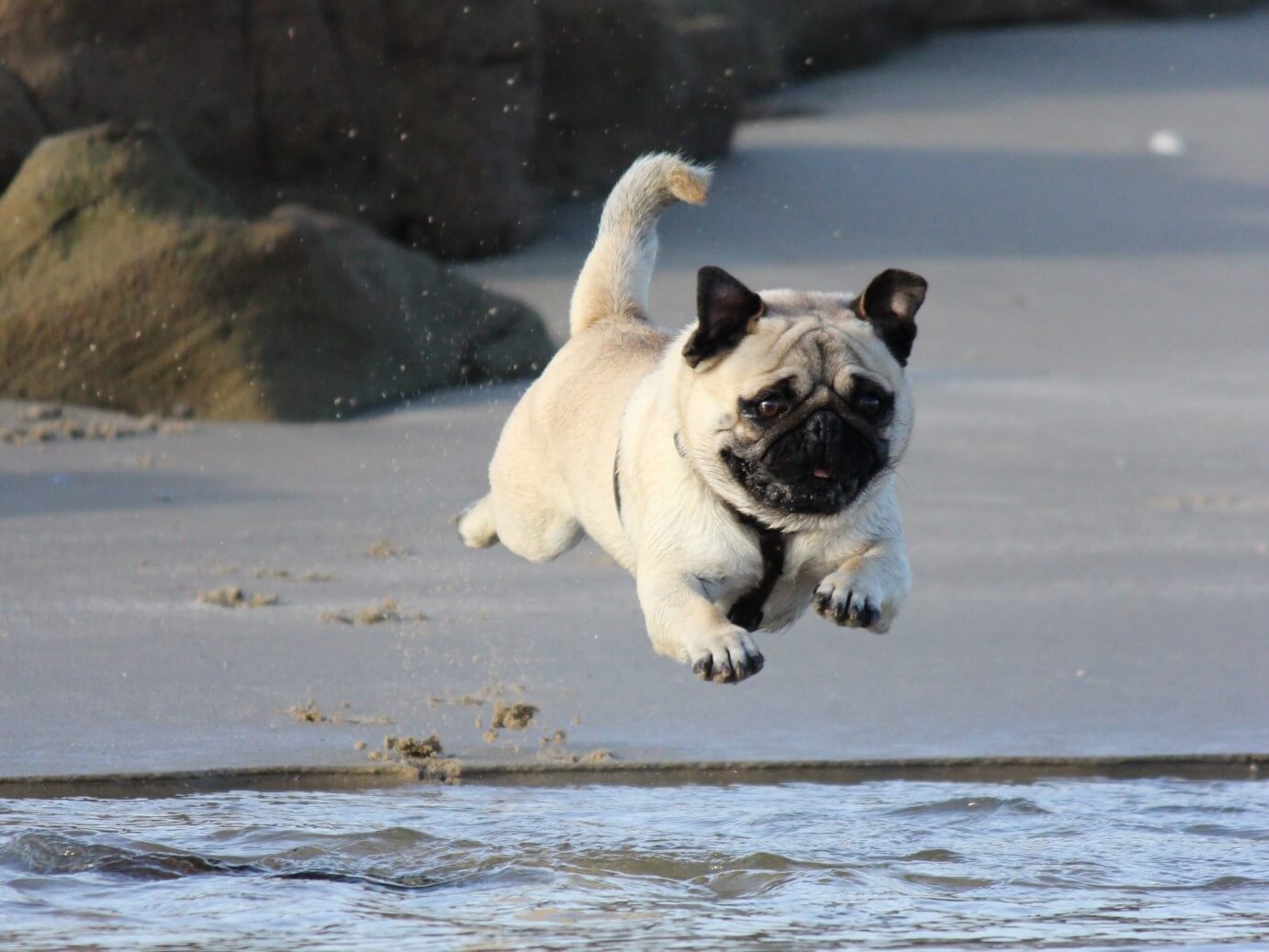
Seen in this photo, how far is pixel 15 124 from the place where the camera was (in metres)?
13.3

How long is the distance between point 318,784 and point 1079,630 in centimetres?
300

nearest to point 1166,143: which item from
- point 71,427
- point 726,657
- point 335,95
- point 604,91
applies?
point 604,91

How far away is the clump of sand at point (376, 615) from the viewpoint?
7746 millimetres

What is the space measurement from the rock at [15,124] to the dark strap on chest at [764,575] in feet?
30.4

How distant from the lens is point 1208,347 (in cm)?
1287

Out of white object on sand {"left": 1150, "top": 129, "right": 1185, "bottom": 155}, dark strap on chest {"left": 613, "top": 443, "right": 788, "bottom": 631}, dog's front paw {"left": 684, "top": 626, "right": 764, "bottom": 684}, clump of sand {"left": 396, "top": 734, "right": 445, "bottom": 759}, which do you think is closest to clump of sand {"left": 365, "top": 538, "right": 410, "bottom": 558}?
clump of sand {"left": 396, "top": 734, "right": 445, "bottom": 759}

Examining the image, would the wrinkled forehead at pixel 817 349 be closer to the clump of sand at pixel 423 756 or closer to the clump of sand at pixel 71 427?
the clump of sand at pixel 423 756

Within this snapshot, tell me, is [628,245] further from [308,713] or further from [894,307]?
[308,713]

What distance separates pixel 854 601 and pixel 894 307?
29.1 inches

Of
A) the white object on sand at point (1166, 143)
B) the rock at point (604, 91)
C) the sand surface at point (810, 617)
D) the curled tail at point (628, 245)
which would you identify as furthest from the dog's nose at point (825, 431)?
the white object on sand at point (1166, 143)

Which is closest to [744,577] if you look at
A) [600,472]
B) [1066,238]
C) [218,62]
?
[600,472]

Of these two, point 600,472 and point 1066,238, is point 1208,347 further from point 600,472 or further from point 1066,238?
point 600,472

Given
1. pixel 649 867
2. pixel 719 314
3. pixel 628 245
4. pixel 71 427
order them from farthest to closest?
1. pixel 71 427
2. pixel 628 245
3. pixel 649 867
4. pixel 719 314

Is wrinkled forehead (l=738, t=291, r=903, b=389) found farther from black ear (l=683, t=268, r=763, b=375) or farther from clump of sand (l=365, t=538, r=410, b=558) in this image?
clump of sand (l=365, t=538, r=410, b=558)
